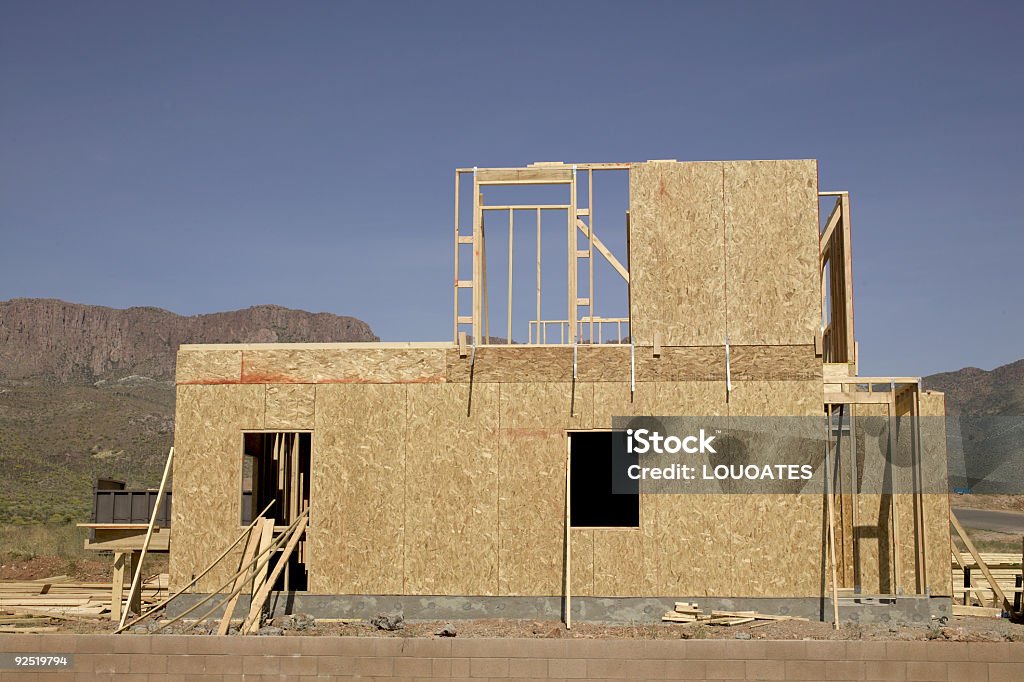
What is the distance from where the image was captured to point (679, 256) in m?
16.1

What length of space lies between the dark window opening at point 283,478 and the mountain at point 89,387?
70.0 ft

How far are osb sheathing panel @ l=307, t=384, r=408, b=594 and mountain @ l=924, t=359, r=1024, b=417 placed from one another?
83.4 m

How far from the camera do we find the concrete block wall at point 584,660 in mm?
11500

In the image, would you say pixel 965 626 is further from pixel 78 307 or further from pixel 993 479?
pixel 78 307

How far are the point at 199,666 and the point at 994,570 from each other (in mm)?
15405

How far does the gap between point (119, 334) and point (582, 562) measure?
321ft

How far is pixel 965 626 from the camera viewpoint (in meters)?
15.1

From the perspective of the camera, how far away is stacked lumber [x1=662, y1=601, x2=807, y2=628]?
1482cm

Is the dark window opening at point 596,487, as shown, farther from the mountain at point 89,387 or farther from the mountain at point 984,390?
the mountain at point 984,390

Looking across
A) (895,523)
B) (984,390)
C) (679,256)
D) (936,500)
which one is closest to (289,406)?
(679,256)

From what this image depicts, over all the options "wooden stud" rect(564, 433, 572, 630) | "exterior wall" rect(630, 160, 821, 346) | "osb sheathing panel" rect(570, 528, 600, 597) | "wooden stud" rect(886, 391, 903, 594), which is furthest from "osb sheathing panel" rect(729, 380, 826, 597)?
"wooden stud" rect(564, 433, 572, 630)

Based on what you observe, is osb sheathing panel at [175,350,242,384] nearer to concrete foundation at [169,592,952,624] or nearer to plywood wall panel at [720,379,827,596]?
concrete foundation at [169,592,952,624]

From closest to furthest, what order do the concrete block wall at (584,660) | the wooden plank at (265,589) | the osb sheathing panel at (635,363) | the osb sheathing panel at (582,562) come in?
the concrete block wall at (584,660)
the wooden plank at (265,589)
the osb sheathing panel at (582,562)
the osb sheathing panel at (635,363)

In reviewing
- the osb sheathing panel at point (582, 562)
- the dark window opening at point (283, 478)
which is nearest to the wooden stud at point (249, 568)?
the dark window opening at point (283, 478)
